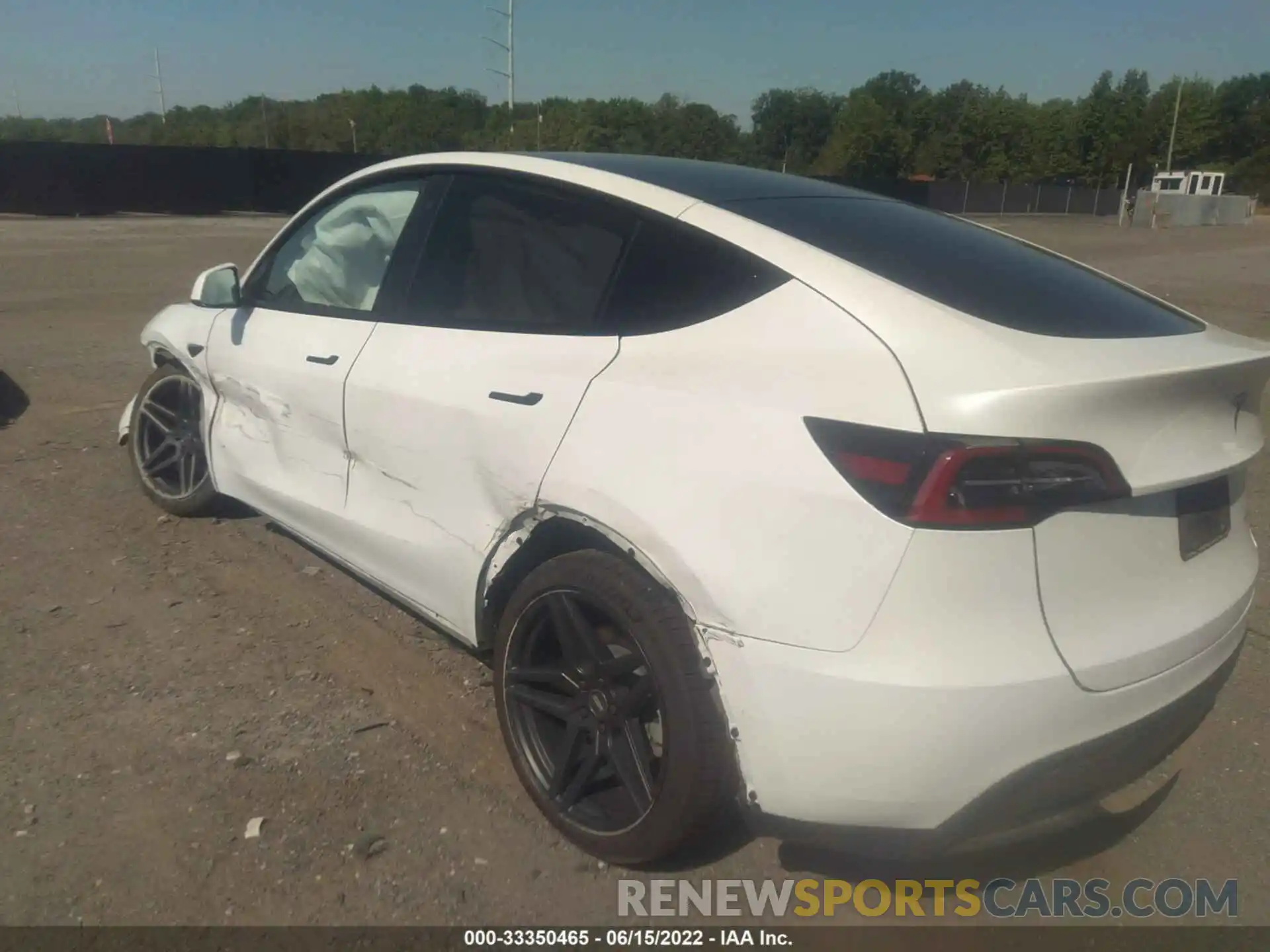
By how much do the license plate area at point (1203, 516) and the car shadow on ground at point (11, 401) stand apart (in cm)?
651

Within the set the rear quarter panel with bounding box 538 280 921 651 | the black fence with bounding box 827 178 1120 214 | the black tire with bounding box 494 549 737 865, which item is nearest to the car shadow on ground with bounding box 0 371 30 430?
the black tire with bounding box 494 549 737 865

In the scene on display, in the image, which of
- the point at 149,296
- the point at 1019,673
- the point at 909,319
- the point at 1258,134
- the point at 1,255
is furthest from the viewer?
the point at 1258,134

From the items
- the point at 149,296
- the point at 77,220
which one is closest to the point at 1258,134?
the point at 77,220

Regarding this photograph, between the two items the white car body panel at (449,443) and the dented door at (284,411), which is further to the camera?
the dented door at (284,411)

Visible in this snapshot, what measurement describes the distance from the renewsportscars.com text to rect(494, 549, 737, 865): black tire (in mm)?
134

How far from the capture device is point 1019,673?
6.67ft

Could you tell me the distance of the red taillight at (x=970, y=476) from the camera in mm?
1988

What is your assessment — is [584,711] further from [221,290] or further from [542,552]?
[221,290]

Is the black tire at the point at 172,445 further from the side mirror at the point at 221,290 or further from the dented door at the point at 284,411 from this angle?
the side mirror at the point at 221,290

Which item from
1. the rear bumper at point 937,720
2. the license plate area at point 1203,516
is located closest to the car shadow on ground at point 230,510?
the rear bumper at point 937,720

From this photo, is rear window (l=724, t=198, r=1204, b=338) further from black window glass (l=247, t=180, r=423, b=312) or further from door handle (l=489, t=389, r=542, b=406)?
black window glass (l=247, t=180, r=423, b=312)

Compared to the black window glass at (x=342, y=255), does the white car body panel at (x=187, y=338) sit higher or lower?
lower
